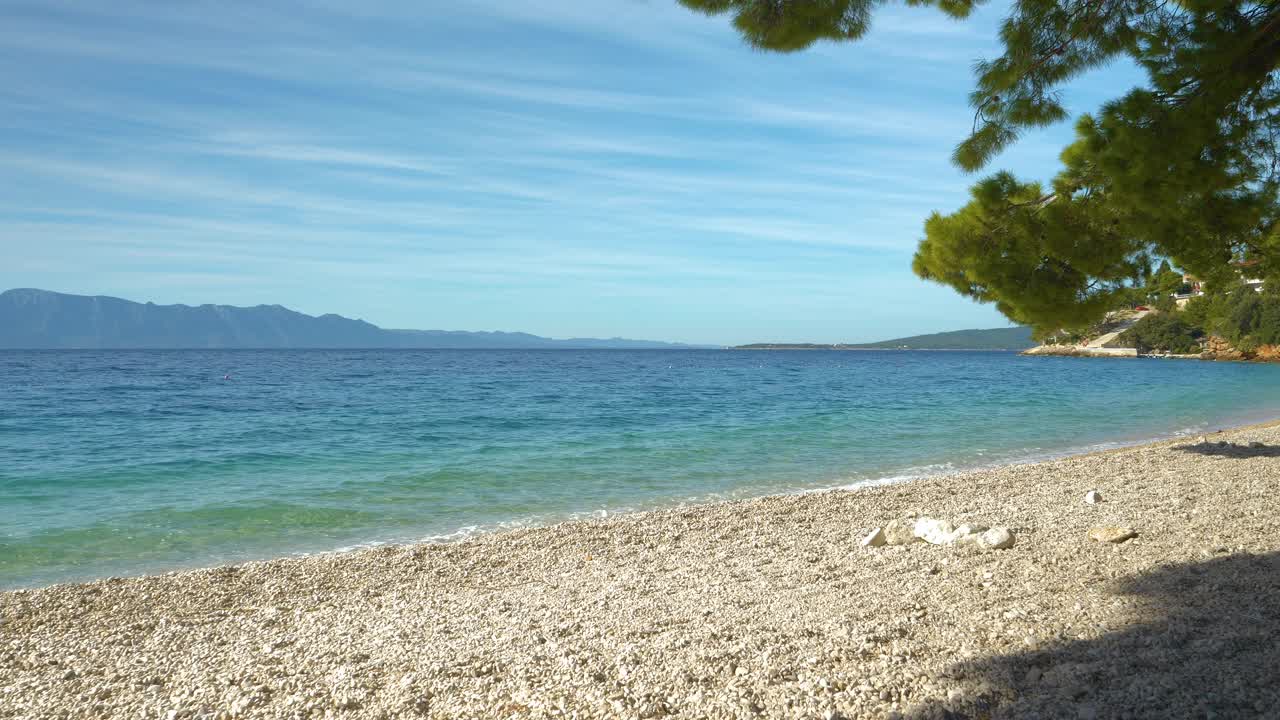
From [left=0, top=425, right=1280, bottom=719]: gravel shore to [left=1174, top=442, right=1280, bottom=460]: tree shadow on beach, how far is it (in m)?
5.05

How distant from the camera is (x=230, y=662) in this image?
5.26m

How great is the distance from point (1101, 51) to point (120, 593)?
10.5 m

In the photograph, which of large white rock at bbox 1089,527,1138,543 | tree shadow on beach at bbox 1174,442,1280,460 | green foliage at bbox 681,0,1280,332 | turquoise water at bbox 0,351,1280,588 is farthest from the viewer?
tree shadow on beach at bbox 1174,442,1280,460

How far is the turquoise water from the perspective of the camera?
34.6 ft

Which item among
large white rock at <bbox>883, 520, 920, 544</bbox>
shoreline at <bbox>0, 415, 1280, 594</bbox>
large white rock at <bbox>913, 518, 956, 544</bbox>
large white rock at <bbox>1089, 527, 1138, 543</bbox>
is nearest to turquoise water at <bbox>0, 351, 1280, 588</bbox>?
shoreline at <bbox>0, 415, 1280, 594</bbox>

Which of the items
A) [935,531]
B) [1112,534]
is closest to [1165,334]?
[1112,534]

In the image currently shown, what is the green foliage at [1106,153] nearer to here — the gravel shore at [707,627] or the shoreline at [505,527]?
the gravel shore at [707,627]

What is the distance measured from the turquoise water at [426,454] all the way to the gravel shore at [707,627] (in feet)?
7.49

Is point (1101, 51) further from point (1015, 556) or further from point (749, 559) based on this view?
point (749, 559)

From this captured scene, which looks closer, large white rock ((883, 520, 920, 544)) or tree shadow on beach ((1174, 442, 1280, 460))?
large white rock ((883, 520, 920, 544))

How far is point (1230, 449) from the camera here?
14.2m

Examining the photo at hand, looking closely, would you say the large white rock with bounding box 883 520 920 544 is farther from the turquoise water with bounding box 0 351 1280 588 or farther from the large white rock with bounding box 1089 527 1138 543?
the turquoise water with bounding box 0 351 1280 588

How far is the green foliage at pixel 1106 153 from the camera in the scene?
5797 millimetres

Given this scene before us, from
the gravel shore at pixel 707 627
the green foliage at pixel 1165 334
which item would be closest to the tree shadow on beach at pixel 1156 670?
the gravel shore at pixel 707 627
